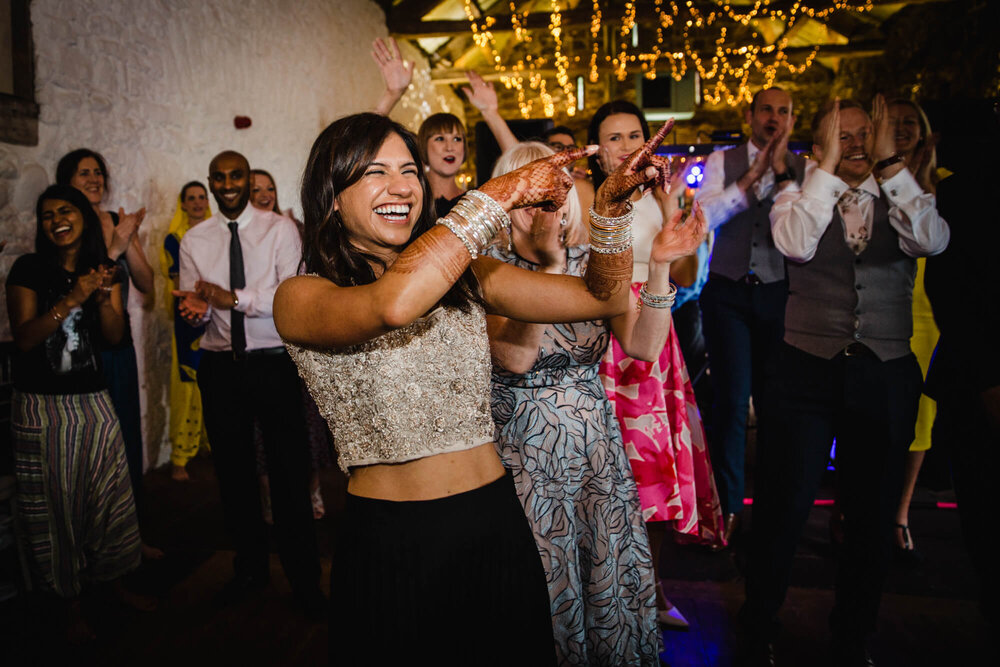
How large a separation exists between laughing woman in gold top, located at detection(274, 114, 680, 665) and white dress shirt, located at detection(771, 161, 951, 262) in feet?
3.58

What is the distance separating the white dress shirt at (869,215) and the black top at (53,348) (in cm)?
262

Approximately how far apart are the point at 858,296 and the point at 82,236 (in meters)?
2.88

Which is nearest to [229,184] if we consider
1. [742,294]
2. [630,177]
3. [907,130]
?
[630,177]

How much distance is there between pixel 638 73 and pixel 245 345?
A: 750 centimetres

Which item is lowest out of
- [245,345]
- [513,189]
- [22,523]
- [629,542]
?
[22,523]

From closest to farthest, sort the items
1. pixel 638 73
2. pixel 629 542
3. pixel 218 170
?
1. pixel 629 542
2. pixel 218 170
3. pixel 638 73

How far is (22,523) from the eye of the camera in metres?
2.42

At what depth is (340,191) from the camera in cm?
127

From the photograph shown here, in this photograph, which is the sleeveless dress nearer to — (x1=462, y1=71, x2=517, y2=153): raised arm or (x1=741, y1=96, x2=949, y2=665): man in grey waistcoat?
(x1=741, y1=96, x2=949, y2=665): man in grey waistcoat

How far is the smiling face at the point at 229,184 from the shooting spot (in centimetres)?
274

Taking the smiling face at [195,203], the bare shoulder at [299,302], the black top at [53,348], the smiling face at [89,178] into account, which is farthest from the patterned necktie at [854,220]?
the smiling face at [195,203]

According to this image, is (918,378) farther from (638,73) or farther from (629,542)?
(638,73)

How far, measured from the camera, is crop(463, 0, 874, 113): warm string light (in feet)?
25.1

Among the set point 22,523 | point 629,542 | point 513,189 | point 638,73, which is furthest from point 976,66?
point 22,523
